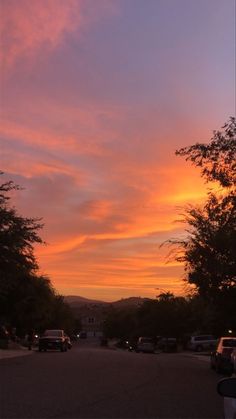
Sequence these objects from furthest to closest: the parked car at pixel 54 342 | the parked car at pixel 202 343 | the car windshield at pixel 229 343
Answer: the parked car at pixel 202 343 → the parked car at pixel 54 342 → the car windshield at pixel 229 343

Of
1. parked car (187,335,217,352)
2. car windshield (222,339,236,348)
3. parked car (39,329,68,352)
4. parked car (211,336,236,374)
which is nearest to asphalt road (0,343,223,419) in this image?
parked car (211,336,236,374)

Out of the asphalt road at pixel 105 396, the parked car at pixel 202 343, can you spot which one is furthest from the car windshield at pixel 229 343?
the parked car at pixel 202 343

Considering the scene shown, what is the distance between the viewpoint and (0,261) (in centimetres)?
3556

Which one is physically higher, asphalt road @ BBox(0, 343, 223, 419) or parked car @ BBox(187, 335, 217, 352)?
parked car @ BBox(187, 335, 217, 352)

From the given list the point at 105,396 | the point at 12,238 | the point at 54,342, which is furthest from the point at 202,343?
the point at 105,396

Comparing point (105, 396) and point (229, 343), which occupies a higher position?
→ point (229, 343)

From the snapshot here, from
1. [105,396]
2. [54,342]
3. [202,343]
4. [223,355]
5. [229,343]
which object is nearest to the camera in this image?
[105,396]

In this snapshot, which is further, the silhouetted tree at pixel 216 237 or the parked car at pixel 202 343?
the parked car at pixel 202 343

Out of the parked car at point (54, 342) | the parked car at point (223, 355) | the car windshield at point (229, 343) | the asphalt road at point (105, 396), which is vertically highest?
the parked car at point (54, 342)

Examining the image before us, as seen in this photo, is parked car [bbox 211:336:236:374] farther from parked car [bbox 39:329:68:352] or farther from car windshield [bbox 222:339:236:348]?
parked car [bbox 39:329:68:352]

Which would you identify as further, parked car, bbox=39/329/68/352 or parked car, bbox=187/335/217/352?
parked car, bbox=187/335/217/352

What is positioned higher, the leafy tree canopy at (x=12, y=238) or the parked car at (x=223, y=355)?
the leafy tree canopy at (x=12, y=238)

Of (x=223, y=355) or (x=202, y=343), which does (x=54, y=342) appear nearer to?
(x=202, y=343)

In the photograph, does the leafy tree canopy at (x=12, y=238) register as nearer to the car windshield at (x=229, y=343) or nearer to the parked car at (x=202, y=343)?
the car windshield at (x=229, y=343)
